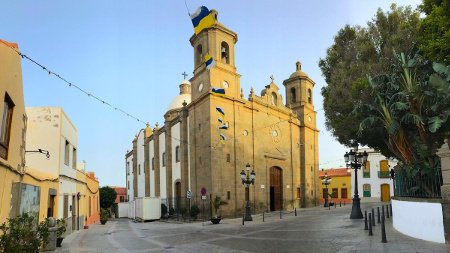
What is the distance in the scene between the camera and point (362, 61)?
1920cm

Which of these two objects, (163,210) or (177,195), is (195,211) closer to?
(177,195)

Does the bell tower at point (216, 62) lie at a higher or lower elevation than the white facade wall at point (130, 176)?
higher

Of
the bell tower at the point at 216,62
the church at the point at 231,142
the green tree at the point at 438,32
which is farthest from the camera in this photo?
the bell tower at the point at 216,62

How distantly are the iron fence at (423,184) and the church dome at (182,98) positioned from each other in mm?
36046

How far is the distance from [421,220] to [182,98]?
3978 cm

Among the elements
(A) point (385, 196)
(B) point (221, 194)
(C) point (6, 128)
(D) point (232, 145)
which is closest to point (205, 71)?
(D) point (232, 145)

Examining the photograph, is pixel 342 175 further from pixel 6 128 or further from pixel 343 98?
pixel 6 128

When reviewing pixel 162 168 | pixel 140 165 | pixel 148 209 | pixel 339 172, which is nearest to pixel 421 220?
pixel 148 209

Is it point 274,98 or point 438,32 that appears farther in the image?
point 274,98

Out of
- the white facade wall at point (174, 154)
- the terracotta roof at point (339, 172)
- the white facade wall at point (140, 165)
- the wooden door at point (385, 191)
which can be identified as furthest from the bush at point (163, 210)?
the wooden door at point (385, 191)

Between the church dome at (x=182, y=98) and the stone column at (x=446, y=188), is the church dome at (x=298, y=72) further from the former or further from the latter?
the stone column at (x=446, y=188)

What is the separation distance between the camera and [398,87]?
1546 cm

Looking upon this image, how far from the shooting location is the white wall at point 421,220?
10.6m

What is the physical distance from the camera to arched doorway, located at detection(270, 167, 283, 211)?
3759 cm
